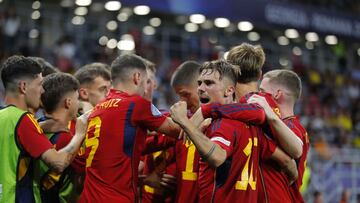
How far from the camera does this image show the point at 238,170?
17.4 ft

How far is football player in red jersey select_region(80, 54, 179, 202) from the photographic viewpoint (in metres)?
5.73

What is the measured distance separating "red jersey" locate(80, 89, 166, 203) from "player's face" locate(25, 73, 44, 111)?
508 millimetres

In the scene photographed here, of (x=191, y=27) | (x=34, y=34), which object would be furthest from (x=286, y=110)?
(x=191, y=27)

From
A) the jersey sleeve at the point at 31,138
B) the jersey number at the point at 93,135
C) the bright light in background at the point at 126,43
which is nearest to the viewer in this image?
the jersey sleeve at the point at 31,138

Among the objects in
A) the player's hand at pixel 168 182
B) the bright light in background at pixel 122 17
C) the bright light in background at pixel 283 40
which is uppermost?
the player's hand at pixel 168 182

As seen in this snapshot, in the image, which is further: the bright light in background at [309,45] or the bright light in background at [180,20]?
the bright light in background at [309,45]

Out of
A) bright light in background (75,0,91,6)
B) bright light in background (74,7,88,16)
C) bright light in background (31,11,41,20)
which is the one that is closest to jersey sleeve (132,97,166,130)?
bright light in background (75,0,91,6)

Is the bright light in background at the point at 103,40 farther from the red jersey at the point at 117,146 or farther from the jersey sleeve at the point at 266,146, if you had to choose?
the jersey sleeve at the point at 266,146

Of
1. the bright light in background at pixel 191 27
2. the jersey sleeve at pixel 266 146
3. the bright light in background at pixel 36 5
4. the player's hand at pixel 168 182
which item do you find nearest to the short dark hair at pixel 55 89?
the player's hand at pixel 168 182

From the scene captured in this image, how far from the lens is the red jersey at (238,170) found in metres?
5.25

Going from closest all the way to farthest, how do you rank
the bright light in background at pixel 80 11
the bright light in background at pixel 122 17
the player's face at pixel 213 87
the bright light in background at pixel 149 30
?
1. the player's face at pixel 213 87
2. the bright light in background at pixel 80 11
3. the bright light in background at pixel 122 17
4. the bright light in background at pixel 149 30

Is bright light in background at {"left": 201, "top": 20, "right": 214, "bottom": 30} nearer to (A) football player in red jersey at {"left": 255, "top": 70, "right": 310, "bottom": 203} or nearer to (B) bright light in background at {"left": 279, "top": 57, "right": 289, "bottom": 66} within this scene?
(B) bright light in background at {"left": 279, "top": 57, "right": 289, "bottom": 66}

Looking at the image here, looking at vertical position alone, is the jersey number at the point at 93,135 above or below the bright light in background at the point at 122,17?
above

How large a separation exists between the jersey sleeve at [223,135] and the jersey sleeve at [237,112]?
0.21ft
